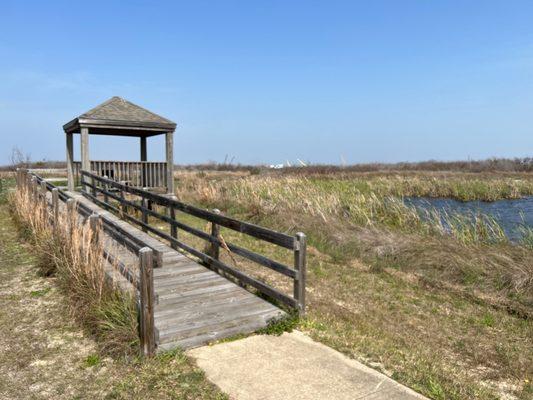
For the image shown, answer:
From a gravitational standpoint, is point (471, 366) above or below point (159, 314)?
below

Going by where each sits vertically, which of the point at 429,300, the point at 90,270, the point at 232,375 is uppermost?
the point at 90,270

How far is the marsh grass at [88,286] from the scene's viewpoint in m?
4.21

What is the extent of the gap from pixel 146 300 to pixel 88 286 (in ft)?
5.04

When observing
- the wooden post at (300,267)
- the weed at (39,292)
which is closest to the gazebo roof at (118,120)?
the weed at (39,292)

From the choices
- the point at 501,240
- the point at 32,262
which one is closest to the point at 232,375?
the point at 32,262

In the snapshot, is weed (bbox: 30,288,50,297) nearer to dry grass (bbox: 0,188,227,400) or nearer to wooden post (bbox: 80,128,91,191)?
dry grass (bbox: 0,188,227,400)

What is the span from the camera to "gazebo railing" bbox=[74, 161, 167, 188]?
13.6 metres

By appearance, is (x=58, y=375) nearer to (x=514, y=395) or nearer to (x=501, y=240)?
(x=514, y=395)

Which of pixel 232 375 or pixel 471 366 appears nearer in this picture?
pixel 232 375

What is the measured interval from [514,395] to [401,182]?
22.7 meters

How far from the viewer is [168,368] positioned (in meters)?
3.78

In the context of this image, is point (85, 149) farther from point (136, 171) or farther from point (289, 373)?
point (289, 373)

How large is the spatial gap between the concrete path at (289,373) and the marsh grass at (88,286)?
77 cm

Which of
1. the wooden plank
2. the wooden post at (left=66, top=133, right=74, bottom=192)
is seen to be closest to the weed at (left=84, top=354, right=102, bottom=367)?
the wooden plank
